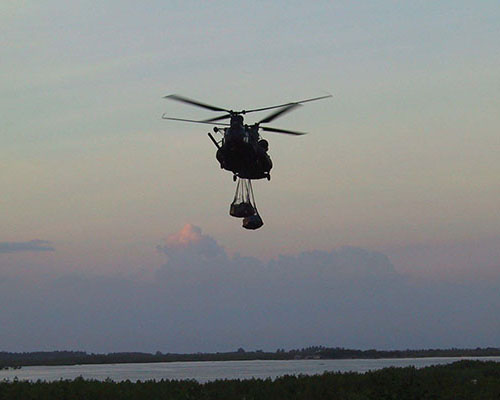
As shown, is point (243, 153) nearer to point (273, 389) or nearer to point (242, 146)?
point (242, 146)

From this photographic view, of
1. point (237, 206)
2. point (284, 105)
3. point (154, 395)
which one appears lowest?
point (154, 395)

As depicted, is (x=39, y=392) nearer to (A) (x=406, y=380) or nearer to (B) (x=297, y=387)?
(B) (x=297, y=387)

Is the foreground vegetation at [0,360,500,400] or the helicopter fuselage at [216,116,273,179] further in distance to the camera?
the foreground vegetation at [0,360,500,400]

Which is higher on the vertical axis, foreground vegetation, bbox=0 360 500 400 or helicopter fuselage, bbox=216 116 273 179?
helicopter fuselage, bbox=216 116 273 179

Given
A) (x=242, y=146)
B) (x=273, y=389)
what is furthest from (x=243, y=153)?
(x=273, y=389)

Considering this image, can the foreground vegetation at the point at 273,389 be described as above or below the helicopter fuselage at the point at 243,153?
below

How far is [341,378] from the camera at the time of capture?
4706 centimetres

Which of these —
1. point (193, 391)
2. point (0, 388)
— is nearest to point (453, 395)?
point (193, 391)

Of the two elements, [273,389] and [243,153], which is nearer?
[243,153]

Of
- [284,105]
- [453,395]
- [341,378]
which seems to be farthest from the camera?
[341,378]

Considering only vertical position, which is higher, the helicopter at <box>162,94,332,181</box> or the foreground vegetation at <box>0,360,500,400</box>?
the helicopter at <box>162,94,332,181</box>

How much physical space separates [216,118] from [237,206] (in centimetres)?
419

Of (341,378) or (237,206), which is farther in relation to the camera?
(341,378)

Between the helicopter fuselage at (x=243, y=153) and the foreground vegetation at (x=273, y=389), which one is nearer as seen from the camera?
the helicopter fuselage at (x=243, y=153)
